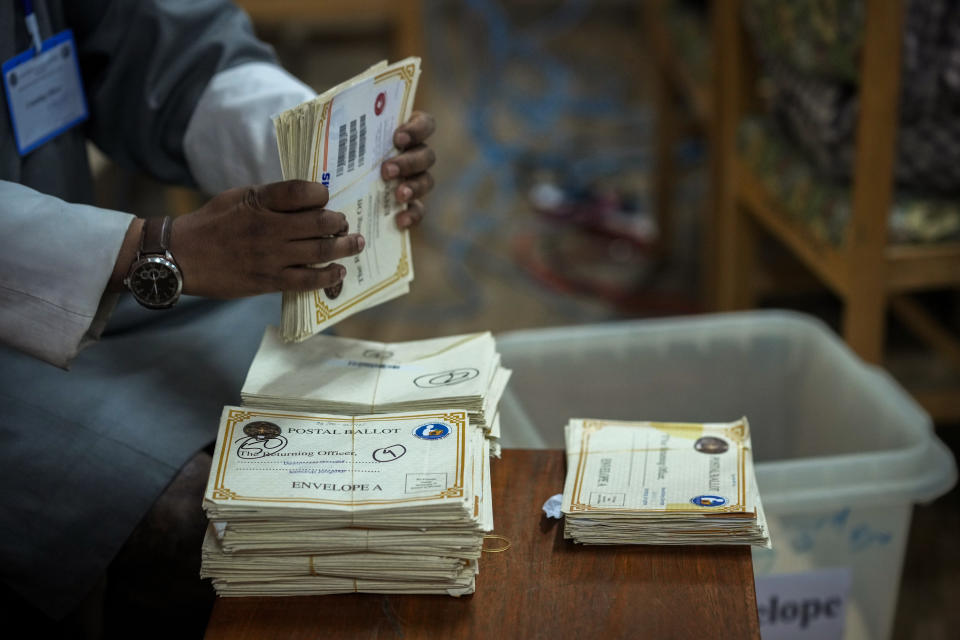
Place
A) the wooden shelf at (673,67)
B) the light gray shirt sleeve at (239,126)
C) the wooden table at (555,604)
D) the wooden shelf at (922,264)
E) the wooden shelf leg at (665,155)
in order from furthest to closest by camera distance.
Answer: the wooden shelf leg at (665,155) < the wooden shelf at (673,67) < the wooden shelf at (922,264) < the light gray shirt sleeve at (239,126) < the wooden table at (555,604)

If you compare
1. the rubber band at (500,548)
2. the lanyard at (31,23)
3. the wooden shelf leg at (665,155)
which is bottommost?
the wooden shelf leg at (665,155)

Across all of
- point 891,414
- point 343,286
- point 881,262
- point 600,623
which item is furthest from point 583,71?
point 600,623

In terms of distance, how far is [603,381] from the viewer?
1330mm

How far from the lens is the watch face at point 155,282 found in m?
0.74

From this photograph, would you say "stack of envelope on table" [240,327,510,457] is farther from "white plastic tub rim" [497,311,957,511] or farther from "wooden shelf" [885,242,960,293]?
"wooden shelf" [885,242,960,293]

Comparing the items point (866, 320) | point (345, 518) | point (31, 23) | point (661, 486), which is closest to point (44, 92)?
point (31, 23)

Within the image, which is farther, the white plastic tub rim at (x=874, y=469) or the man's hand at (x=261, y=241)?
the white plastic tub rim at (x=874, y=469)

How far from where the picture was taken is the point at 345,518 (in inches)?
25.1

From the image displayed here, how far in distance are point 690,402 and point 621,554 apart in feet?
2.29

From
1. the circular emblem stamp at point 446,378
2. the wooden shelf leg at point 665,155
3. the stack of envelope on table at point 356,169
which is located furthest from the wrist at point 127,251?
the wooden shelf leg at point 665,155

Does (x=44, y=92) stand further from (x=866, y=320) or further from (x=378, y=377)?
(x=866, y=320)

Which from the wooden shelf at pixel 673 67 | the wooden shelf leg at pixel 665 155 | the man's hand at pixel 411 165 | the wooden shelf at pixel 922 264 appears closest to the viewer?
the man's hand at pixel 411 165

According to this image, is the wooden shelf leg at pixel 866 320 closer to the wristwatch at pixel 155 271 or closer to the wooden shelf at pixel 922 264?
the wooden shelf at pixel 922 264

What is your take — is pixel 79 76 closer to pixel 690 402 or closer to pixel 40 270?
pixel 40 270
